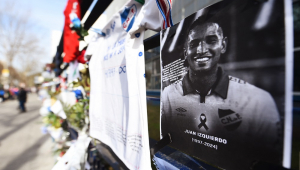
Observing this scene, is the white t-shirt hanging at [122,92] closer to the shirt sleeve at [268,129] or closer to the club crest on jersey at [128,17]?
the club crest on jersey at [128,17]

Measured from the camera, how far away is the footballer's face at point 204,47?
57 centimetres

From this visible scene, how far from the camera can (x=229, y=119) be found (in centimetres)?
55

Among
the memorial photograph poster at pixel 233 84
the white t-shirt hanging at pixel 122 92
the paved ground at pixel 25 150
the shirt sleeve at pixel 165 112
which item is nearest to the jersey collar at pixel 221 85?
the memorial photograph poster at pixel 233 84

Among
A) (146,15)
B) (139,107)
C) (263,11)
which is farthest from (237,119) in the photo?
(146,15)

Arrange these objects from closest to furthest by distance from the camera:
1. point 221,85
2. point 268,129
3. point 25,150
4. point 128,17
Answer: point 268,129, point 221,85, point 128,17, point 25,150

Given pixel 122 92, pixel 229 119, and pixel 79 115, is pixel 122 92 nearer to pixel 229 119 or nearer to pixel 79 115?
pixel 229 119

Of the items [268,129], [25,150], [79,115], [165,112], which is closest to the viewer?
[268,129]

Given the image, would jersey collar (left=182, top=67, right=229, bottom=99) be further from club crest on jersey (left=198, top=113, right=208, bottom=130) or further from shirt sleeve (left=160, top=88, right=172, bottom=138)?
shirt sleeve (left=160, top=88, right=172, bottom=138)

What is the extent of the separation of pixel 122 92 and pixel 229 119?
73 centimetres

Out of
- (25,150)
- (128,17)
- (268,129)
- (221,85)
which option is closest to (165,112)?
(221,85)

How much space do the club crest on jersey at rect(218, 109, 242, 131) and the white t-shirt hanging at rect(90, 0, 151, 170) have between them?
1.38 ft

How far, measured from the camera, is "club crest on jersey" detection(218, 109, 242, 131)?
0.53m

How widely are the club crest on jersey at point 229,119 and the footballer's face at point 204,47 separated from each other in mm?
162

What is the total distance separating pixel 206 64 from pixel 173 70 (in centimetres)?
19
